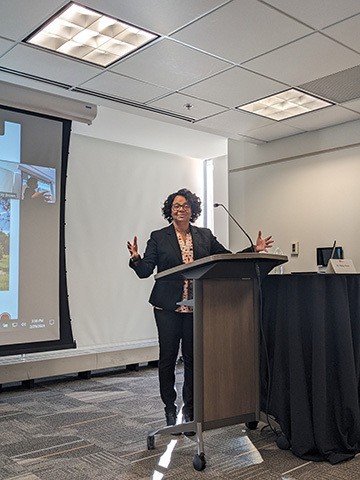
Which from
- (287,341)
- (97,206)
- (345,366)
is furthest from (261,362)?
(97,206)

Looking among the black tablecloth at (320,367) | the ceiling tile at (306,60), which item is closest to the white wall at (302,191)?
the ceiling tile at (306,60)

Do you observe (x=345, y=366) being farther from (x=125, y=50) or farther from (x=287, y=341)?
(x=125, y=50)

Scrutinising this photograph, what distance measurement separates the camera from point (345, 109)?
4.59 meters

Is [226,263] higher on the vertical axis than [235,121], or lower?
lower

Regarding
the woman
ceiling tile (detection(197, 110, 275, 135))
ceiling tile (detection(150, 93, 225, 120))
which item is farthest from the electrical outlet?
the woman

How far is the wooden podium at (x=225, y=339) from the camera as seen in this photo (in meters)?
2.60

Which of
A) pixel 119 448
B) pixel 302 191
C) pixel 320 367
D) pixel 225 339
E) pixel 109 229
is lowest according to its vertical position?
pixel 119 448

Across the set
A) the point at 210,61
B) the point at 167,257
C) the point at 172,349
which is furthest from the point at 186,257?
the point at 210,61

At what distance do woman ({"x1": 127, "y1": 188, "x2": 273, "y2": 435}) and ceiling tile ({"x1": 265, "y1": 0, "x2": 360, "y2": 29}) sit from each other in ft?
4.11

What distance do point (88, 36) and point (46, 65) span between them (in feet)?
1.73

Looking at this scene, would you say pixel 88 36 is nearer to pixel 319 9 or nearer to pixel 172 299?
pixel 319 9

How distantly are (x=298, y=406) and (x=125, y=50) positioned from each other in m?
2.50

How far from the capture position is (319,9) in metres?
2.89

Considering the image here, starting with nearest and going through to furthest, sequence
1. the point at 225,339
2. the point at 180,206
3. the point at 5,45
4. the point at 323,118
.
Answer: the point at 225,339 < the point at 180,206 < the point at 5,45 < the point at 323,118
